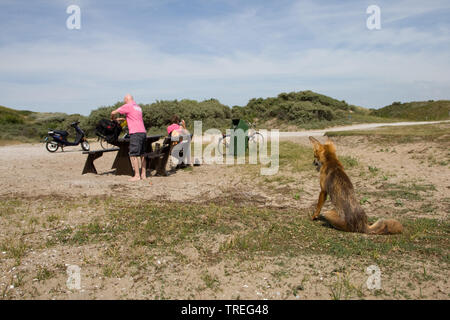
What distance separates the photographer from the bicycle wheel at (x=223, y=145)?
553 inches

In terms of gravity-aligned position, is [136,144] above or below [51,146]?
above

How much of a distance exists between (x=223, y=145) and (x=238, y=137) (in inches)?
62.1

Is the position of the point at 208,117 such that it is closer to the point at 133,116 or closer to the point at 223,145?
the point at 223,145

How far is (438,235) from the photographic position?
488 centimetres

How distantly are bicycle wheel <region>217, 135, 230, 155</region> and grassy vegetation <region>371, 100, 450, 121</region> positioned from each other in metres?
23.2

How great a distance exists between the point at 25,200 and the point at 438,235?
670 centimetres

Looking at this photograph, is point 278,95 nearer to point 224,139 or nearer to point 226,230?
point 224,139

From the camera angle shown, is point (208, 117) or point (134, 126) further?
point (208, 117)

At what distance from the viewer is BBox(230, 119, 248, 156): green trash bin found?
13.1 meters

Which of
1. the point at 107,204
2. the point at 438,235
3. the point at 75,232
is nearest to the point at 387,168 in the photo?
the point at 438,235

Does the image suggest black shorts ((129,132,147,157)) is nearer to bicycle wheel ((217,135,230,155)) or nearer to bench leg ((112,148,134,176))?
bench leg ((112,148,134,176))

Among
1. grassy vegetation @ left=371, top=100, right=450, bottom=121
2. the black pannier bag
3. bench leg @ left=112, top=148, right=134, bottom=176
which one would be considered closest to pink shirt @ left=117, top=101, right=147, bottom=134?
the black pannier bag

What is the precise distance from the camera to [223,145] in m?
14.6

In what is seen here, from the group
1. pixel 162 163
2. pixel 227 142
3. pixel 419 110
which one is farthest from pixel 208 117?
pixel 419 110
